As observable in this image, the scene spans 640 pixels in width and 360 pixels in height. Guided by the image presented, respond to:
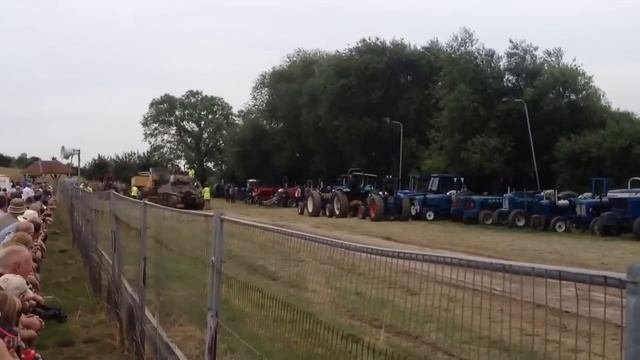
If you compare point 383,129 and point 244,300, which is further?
point 383,129

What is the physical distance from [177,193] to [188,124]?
7161 centimetres

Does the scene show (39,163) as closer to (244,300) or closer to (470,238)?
(470,238)

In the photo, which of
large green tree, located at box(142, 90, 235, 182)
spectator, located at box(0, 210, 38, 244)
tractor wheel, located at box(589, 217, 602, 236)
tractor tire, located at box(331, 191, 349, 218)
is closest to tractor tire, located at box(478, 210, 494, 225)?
tractor wheel, located at box(589, 217, 602, 236)

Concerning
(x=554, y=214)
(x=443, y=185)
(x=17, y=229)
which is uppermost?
(x=443, y=185)

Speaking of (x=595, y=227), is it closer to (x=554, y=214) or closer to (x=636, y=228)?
(x=636, y=228)

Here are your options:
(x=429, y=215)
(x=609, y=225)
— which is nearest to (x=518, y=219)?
(x=609, y=225)

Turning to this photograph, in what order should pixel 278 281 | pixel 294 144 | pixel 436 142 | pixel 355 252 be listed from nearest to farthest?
pixel 355 252, pixel 278 281, pixel 436 142, pixel 294 144

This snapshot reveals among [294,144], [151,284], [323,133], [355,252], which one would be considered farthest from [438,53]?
[355,252]

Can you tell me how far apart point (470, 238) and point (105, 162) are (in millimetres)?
83660

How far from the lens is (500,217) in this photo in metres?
30.6

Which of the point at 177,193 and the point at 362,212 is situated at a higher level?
the point at 177,193

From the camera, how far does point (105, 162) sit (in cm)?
10300

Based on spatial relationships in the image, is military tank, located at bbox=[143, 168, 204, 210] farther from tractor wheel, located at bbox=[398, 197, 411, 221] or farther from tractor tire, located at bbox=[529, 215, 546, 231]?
tractor tire, located at bbox=[529, 215, 546, 231]

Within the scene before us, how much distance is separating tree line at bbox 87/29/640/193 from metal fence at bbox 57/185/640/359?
34.2 metres
